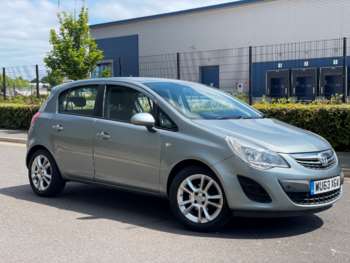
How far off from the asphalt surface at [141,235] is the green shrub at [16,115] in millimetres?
11609

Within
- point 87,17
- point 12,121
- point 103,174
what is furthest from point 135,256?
point 87,17

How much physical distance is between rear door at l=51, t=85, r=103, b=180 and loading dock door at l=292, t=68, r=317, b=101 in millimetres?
20459

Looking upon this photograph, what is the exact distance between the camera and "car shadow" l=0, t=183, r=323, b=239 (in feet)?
19.0

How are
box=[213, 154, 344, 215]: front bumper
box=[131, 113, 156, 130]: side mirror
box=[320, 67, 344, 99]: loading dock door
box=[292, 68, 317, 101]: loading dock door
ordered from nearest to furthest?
box=[213, 154, 344, 215]: front bumper < box=[131, 113, 156, 130]: side mirror < box=[320, 67, 344, 99]: loading dock door < box=[292, 68, 317, 101]: loading dock door

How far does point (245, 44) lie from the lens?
31891 mm

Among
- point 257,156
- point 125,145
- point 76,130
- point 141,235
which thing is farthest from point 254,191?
point 76,130

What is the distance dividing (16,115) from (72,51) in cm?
317

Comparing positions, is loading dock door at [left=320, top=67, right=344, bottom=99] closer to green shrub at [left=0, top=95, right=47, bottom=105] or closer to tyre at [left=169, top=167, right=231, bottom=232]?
green shrub at [left=0, top=95, right=47, bottom=105]

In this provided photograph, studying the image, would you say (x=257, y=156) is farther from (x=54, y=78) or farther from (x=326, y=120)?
(x=54, y=78)

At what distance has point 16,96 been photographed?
2392 centimetres

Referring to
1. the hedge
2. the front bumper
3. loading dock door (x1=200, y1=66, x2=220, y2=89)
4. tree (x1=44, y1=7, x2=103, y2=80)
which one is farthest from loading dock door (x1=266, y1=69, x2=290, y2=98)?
the front bumper

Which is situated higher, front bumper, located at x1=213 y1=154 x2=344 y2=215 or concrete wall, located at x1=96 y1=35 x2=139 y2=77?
concrete wall, located at x1=96 y1=35 x2=139 y2=77

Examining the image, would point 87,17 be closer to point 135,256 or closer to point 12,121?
point 12,121

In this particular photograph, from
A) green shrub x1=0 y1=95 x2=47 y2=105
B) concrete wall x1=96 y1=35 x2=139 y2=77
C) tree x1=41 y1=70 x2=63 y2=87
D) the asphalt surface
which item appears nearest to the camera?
the asphalt surface
